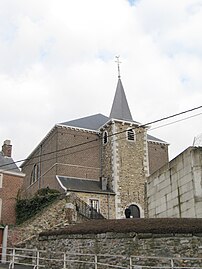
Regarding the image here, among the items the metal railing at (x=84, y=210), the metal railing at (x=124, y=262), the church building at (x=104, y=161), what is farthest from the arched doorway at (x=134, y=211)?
the metal railing at (x=124, y=262)

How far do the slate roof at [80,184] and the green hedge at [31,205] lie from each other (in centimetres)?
391

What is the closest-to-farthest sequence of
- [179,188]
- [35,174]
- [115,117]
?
[179,188]
[115,117]
[35,174]

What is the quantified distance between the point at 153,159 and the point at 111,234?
71.8ft

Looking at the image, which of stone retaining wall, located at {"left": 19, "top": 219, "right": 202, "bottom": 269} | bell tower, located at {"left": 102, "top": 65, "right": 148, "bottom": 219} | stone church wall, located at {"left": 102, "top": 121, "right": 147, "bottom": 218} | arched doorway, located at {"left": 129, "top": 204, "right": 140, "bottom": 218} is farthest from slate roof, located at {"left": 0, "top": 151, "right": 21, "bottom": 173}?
stone retaining wall, located at {"left": 19, "top": 219, "right": 202, "bottom": 269}

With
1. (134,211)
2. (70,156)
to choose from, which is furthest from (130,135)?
(134,211)

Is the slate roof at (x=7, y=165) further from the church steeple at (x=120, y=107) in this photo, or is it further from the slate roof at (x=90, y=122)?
the church steeple at (x=120, y=107)

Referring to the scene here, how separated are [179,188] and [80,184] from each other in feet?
52.8

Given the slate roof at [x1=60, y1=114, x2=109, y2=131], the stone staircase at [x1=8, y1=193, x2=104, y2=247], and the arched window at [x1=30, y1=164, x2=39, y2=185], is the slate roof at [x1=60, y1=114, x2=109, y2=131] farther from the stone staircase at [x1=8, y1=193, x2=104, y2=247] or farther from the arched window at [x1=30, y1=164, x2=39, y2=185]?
the stone staircase at [x1=8, y1=193, x2=104, y2=247]

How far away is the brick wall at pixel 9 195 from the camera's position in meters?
23.5

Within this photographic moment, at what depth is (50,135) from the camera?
111ft

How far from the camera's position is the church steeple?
112 feet

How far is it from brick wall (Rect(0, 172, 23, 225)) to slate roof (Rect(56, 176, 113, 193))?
4391mm

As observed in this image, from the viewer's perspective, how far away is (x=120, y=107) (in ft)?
115

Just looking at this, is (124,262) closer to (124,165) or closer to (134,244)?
(134,244)
